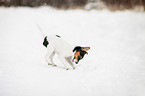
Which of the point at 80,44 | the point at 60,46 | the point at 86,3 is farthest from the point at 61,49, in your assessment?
the point at 86,3

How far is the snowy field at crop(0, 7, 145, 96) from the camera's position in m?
2.43

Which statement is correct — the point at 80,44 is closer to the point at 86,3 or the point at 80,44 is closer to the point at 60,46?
the point at 60,46

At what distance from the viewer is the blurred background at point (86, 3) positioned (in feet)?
33.0

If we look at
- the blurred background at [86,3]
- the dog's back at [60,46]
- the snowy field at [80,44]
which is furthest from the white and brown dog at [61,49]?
the blurred background at [86,3]

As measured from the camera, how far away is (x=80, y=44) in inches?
272

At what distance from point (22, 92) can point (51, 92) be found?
0.43m

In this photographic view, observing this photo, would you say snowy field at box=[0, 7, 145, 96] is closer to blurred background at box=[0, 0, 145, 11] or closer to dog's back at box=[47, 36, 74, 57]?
dog's back at box=[47, 36, 74, 57]

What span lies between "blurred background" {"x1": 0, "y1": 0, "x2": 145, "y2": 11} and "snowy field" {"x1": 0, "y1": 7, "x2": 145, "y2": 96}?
0.94 m

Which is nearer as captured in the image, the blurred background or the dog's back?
the dog's back

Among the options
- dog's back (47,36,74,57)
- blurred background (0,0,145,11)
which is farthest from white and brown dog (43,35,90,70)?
blurred background (0,0,145,11)

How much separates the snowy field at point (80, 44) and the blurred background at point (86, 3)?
0.94m

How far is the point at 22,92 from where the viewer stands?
2.10 metres

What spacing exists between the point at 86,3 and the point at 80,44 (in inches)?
251

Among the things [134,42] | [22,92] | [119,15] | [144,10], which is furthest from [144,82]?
[144,10]
